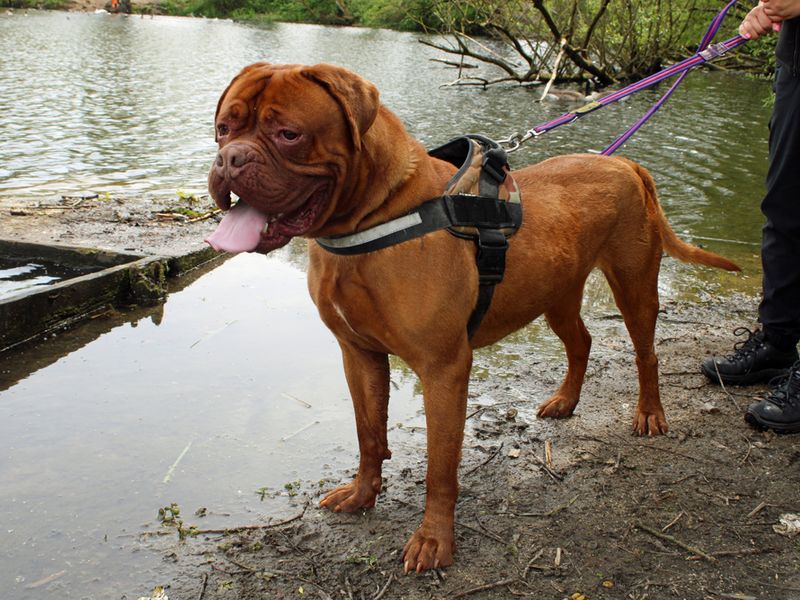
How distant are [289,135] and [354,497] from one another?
164 cm

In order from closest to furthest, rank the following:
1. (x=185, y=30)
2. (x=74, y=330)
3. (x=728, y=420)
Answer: (x=728, y=420), (x=74, y=330), (x=185, y=30)

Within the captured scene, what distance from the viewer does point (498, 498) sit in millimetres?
3525

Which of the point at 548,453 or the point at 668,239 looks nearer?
the point at 548,453

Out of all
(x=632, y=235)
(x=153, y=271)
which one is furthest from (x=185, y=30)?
(x=632, y=235)

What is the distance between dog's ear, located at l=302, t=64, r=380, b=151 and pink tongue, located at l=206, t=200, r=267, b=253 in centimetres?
42

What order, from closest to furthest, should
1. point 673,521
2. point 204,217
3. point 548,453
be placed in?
point 673,521 → point 548,453 → point 204,217

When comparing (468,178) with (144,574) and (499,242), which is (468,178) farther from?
(144,574)

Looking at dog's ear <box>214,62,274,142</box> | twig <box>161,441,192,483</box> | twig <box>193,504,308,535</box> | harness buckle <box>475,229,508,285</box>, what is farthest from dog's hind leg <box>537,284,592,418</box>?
dog's ear <box>214,62,274,142</box>

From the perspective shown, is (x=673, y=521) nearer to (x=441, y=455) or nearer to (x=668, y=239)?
(x=441, y=455)

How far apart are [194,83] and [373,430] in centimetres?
1817

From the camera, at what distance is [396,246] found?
9.34ft

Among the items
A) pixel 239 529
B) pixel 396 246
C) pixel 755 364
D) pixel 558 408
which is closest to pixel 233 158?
pixel 396 246

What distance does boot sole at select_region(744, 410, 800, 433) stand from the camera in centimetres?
400

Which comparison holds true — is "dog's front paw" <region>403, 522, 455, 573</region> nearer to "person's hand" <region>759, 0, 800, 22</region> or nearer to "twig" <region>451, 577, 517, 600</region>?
"twig" <region>451, 577, 517, 600</region>
